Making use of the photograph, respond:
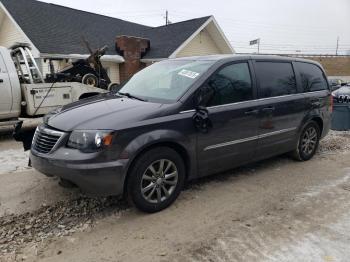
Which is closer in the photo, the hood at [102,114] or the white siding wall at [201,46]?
the hood at [102,114]

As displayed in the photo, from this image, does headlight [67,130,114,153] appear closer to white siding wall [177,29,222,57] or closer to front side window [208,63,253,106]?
front side window [208,63,253,106]

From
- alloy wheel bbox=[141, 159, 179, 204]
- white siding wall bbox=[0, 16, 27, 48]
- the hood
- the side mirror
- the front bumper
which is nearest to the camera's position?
the front bumper

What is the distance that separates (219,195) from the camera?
4707 mm

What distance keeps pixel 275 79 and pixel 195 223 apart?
2718 mm

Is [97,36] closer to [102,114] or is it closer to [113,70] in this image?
[113,70]

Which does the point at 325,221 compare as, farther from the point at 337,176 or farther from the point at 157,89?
the point at 157,89

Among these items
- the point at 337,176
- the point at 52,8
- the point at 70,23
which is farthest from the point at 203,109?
the point at 52,8

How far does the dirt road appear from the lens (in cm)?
332

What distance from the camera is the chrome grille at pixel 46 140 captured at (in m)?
3.87

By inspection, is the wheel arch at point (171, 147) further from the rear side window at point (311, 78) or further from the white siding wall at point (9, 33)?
the white siding wall at point (9, 33)

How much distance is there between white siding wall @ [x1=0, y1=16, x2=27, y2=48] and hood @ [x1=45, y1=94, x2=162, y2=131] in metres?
12.2

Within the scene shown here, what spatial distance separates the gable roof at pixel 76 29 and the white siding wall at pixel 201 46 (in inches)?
26.7

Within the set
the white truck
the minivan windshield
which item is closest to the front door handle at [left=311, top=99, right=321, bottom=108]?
the minivan windshield

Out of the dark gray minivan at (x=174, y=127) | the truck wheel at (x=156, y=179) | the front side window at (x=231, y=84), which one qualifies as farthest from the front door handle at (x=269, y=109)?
the truck wheel at (x=156, y=179)
